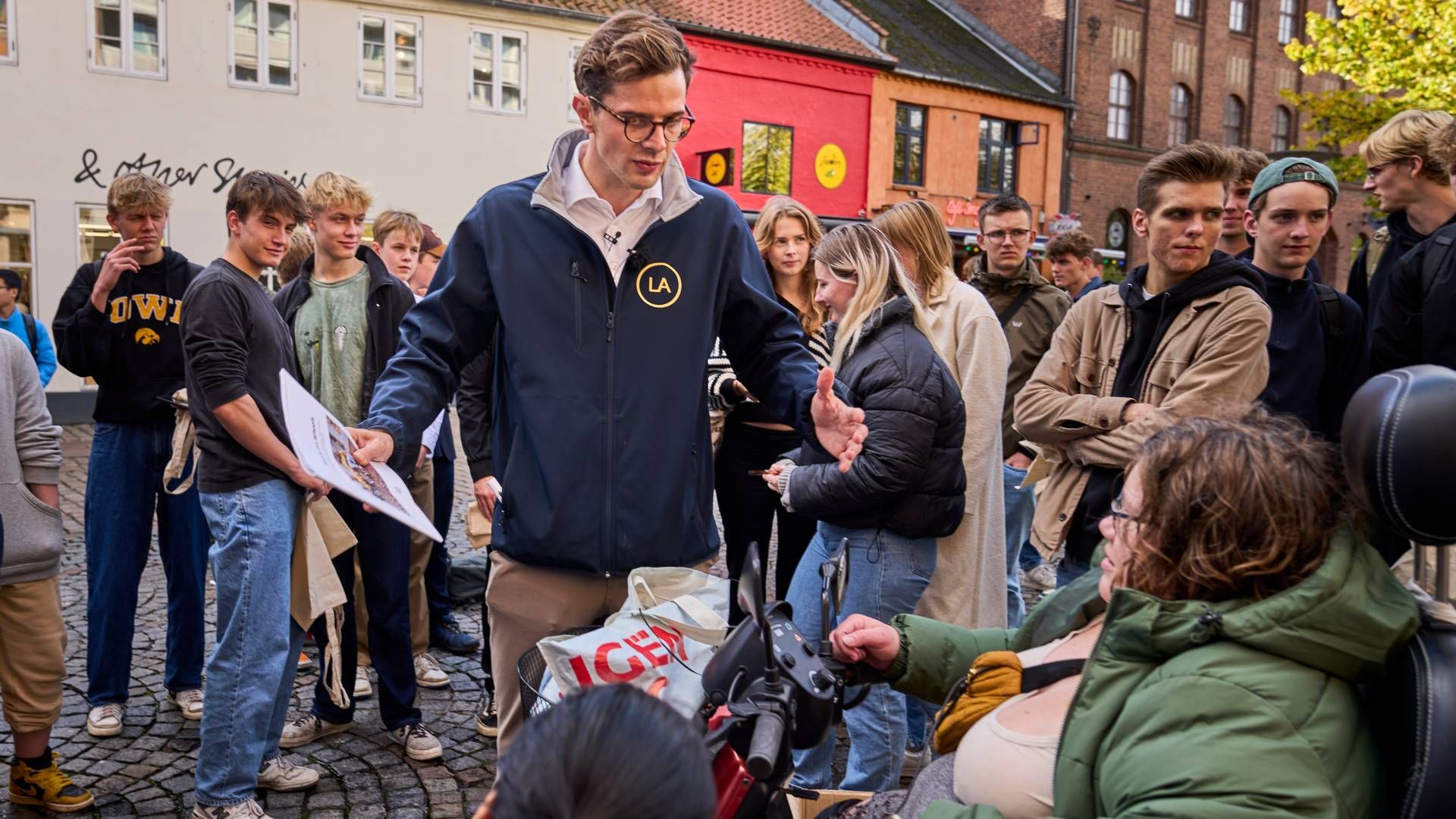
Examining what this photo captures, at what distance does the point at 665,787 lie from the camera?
3.92ft

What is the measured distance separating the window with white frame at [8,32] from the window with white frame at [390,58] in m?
5.16

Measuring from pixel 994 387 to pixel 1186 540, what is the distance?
231 cm

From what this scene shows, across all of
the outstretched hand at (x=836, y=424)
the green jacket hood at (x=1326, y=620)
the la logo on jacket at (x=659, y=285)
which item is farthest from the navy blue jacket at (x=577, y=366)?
the green jacket hood at (x=1326, y=620)

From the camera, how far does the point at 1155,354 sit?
3566mm

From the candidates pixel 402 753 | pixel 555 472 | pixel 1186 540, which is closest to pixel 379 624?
pixel 402 753

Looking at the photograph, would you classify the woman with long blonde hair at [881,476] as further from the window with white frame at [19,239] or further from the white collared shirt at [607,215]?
the window with white frame at [19,239]

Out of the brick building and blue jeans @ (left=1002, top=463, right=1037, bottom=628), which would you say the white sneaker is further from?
the brick building

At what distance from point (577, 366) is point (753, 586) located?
1.08 m

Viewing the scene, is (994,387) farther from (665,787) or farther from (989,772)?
(665,787)

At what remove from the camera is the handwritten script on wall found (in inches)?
690

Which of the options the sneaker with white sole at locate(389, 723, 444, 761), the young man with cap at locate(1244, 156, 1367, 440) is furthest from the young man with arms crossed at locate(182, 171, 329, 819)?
the young man with cap at locate(1244, 156, 1367, 440)

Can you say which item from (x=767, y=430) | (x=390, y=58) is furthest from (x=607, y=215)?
(x=390, y=58)

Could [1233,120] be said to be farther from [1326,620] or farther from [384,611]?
[1326,620]

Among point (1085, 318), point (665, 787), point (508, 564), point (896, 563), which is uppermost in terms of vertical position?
point (1085, 318)
